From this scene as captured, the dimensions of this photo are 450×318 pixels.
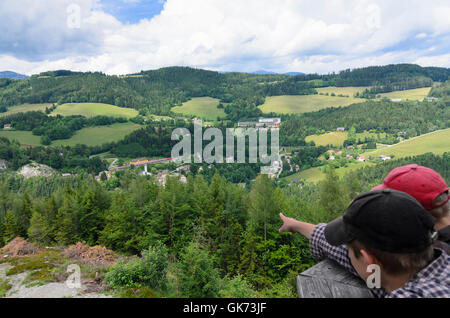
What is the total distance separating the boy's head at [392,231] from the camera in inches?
53.4

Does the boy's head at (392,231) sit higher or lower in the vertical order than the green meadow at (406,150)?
higher

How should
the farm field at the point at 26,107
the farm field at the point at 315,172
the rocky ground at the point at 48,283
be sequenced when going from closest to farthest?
the rocky ground at the point at 48,283 < the farm field at the point at 315,172 < the farm field at the point at 26,107

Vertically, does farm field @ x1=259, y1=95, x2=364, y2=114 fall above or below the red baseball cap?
above

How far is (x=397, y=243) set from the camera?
136cm

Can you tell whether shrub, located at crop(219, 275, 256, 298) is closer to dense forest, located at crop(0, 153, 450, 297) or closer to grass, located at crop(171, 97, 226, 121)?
dense forest, located at crop(0, 153, 450, 297)

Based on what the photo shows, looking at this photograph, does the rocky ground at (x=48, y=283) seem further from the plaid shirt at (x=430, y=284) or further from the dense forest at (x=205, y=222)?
the plaid shirt at (x=430, y=284)

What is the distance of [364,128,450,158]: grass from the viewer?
289 ft

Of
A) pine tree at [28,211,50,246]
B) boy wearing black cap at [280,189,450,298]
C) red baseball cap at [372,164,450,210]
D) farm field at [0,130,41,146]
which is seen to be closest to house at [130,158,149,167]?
farm field at [0,130,41,146]

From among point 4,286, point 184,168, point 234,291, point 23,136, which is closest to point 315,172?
point 184,168

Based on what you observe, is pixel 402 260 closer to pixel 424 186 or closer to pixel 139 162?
pixel 424 186

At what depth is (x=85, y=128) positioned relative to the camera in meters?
134

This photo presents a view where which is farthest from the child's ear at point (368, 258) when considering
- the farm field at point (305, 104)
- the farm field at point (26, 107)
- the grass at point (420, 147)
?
the farm field at point (26, 107)

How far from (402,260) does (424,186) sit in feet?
3.25

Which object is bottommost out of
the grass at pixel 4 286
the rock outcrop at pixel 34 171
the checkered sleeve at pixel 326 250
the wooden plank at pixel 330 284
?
the rock outcrop at pixel 34 171
